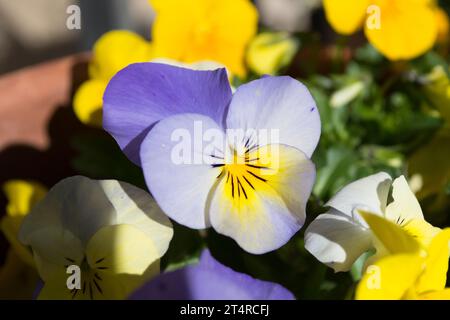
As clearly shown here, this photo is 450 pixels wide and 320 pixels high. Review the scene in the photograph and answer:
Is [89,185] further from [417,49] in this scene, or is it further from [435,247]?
[417,49]

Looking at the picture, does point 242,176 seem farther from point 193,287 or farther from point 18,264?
point 18,264

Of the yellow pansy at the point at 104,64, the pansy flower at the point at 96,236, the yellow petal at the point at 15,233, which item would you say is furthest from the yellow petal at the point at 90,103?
the pansy flower at the point at 96,236

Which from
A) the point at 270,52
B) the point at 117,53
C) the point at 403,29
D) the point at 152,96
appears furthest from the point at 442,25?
the point at 152,96

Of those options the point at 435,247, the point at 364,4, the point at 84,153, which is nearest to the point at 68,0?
the point at 84,153

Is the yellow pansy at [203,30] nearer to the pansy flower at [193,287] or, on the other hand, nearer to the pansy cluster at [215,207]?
the pansy cluster at [215,207]

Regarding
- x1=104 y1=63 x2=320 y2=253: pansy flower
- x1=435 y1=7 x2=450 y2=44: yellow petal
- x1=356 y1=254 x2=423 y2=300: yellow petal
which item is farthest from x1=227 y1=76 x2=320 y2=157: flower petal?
x1=435 y1=7 x2=450 y2=44: yellow petal

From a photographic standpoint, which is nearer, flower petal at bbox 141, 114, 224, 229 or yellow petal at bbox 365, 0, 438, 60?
flower petal at bbox 141, 114, 224, 229

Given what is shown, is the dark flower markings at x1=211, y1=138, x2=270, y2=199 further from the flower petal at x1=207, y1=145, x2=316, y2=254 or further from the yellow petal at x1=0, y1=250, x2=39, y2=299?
the yellow petal at x1=0, y1=250, x2=39, y2=299
